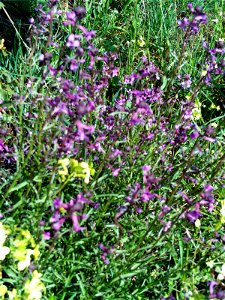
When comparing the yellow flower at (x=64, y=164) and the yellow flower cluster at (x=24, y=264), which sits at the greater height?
the yellow flower at (x=64, y=164)

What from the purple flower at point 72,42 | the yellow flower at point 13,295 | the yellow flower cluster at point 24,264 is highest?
the purple flower at point 72,42

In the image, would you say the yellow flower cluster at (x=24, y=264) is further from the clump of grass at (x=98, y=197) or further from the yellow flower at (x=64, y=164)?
the yellow flower at (x=64, y=164)

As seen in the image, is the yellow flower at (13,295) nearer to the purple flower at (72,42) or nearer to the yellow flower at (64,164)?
the yellow flower at (64,164)

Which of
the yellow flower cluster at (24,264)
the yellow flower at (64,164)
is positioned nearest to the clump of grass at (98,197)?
the yellow flower at (64,164)

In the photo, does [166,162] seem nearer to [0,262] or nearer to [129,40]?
[0,262]

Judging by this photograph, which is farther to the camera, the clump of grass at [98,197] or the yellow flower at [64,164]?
the clump of grass at [98,197]

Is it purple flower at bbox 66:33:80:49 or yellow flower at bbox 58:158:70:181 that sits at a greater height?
purple flower at bbox 66:33:80:49

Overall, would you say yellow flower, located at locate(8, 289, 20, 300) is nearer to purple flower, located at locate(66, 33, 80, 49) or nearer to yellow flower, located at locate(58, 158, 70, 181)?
yellow flower, located at locate(58, 158, 70, 181)

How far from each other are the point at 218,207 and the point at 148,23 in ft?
6.45

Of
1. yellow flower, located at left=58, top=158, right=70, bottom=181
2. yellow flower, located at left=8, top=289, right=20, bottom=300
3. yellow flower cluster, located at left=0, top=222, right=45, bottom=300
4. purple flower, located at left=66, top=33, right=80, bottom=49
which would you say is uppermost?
purple flower, located at left=66, top=33, right=80, bottom=49

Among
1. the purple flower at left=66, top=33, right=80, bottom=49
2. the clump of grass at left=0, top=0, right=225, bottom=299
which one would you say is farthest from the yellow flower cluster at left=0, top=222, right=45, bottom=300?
the purple flower at left=66, top=33, right=80, bottom=49

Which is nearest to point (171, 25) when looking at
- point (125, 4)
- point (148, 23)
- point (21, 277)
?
point (148, 23)

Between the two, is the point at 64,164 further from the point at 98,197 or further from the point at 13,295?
the point at 98,197

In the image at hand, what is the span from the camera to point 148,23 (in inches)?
174
